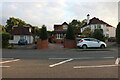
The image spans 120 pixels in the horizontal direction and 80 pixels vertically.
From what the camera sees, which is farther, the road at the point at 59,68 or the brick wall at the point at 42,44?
the brick wall at the point at 42,44

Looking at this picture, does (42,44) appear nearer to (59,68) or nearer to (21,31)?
(59,68)

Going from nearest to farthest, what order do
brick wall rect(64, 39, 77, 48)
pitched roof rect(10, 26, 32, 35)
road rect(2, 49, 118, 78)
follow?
road rect(2, 49, 118, 78) < brick wall rect(64, 39, 77, 48) < pitched roof rect(10, 26, 32, 35)

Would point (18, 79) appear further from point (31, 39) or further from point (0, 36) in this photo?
point (31, 39)

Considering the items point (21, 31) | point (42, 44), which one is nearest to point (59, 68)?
point (42, 44)

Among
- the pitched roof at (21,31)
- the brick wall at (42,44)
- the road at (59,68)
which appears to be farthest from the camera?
the pitched roof at (21,31)

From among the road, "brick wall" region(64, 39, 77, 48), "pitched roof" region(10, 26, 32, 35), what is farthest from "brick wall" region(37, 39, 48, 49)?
"pitched roof" region(10, 26, 32, 35)

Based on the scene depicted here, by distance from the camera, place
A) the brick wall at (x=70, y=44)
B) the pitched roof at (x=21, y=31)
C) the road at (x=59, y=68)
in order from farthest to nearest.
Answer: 1. the pitched roof at (x=21, y=31)
2. the brick wall at (x=70, y=44)
3. the road at (x=59, y=68)

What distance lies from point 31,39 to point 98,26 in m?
26.0

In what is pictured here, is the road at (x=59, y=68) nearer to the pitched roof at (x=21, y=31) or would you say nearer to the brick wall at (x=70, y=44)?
the brick wall at (x=70, y=44)

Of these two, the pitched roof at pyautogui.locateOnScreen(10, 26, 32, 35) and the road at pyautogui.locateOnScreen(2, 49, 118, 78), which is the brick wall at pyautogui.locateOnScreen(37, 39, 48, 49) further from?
the pitched roof at pyautogui.locateOnScreen(10, 26, 32, 35)

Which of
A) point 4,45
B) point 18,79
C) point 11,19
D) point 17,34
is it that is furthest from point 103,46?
point 11,19

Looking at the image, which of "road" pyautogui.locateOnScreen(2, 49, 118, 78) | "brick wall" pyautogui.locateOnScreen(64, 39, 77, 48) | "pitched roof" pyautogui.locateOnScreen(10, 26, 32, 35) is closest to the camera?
"road" pyautogui.locateOnScreen(2, 49, 118, 78)

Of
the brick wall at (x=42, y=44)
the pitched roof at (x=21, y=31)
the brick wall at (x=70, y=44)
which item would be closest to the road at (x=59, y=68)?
the brick wall at (x=42, y=44)

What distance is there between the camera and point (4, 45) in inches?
848
